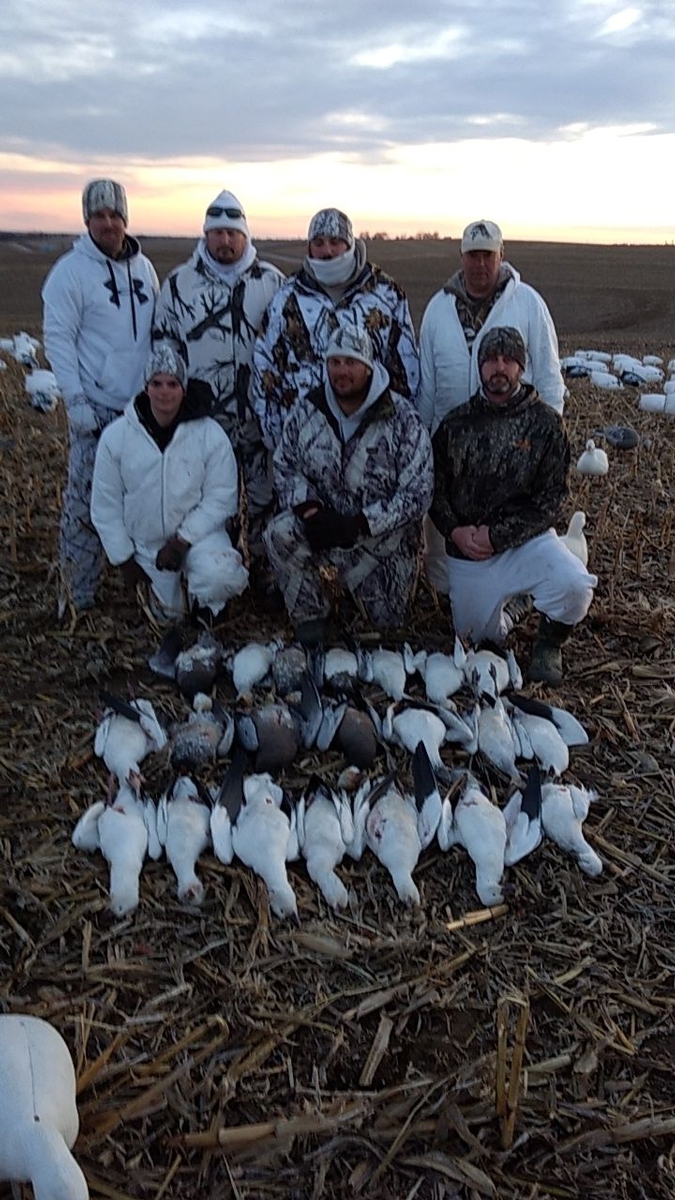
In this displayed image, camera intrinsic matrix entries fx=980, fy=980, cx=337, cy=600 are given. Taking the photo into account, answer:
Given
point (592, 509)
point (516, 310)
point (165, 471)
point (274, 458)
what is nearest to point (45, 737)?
point (165, 471)

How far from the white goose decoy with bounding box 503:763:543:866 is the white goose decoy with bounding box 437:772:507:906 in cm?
4

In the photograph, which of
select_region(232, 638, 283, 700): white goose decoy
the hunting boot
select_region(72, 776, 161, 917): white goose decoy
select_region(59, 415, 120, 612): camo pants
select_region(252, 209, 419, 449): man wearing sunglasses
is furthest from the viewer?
select_region(59, 415, 120, 612): camo pants

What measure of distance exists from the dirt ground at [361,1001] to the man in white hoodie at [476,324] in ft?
4.94

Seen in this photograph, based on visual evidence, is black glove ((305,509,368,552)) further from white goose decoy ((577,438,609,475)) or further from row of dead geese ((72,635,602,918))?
white goose decoy ((577,438,609,475))

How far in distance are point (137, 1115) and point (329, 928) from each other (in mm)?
821

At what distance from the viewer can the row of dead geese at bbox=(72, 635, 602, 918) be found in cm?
327

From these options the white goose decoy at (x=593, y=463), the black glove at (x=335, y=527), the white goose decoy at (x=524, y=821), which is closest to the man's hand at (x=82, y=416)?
the black glove at (x=335, y=527)

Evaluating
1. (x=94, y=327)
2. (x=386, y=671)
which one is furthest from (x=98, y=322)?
(x=386, y=671)

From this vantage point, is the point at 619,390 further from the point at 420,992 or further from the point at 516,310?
the point at 420,992

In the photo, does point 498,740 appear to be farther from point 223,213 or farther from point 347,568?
point 223,213

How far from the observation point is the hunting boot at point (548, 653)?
447cm

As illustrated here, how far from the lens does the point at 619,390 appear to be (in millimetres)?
11969

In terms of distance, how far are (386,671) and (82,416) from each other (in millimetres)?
1953

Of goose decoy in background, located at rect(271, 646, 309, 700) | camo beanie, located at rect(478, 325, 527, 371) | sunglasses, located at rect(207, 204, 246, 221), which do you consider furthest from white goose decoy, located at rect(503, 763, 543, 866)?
sunglasses, located at rect(207, 204, 246, 221)
